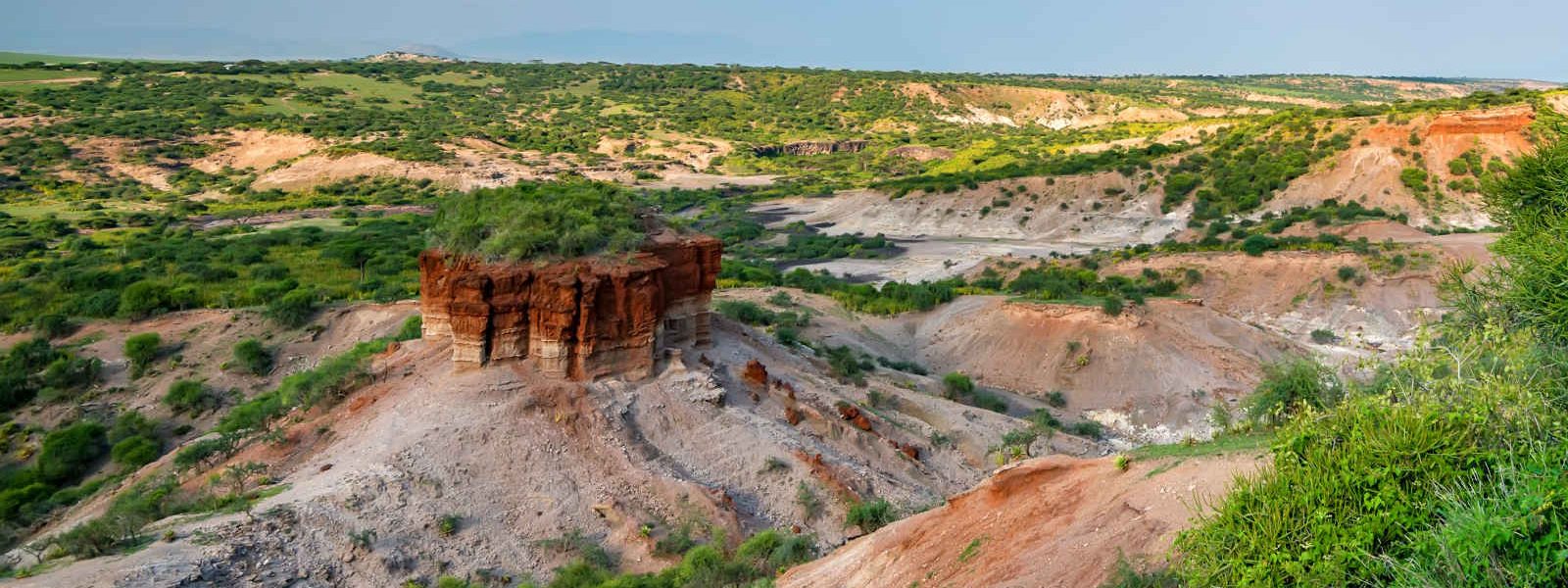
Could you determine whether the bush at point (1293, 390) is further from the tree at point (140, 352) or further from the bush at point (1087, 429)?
the tree at point (140, 352)

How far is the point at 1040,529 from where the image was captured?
9227 mm

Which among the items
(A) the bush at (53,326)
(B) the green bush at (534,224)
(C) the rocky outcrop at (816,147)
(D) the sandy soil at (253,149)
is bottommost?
(A) the bush at (53,326)

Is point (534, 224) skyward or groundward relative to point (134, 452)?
skyward

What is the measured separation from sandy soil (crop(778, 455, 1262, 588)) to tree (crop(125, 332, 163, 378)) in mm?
20755

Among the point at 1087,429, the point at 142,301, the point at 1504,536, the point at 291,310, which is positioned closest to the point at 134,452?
the point at 291,310

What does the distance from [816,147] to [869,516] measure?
92.2m

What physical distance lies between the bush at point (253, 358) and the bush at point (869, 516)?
1704cm

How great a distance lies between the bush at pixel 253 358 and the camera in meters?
23.4

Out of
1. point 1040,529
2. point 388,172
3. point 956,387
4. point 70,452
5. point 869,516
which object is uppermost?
point 388,172

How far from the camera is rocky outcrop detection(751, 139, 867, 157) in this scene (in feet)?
336

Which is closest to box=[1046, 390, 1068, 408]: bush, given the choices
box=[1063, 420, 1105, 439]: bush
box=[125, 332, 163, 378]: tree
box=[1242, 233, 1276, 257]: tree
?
box=[1063, 420, 1105, 439]: bush

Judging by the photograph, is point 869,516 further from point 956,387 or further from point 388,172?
point 388,172

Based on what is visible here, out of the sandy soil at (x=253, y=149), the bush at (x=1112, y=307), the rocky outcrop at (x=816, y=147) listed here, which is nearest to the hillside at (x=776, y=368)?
the bush at (x=1112, y=307)

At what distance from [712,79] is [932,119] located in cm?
3502
